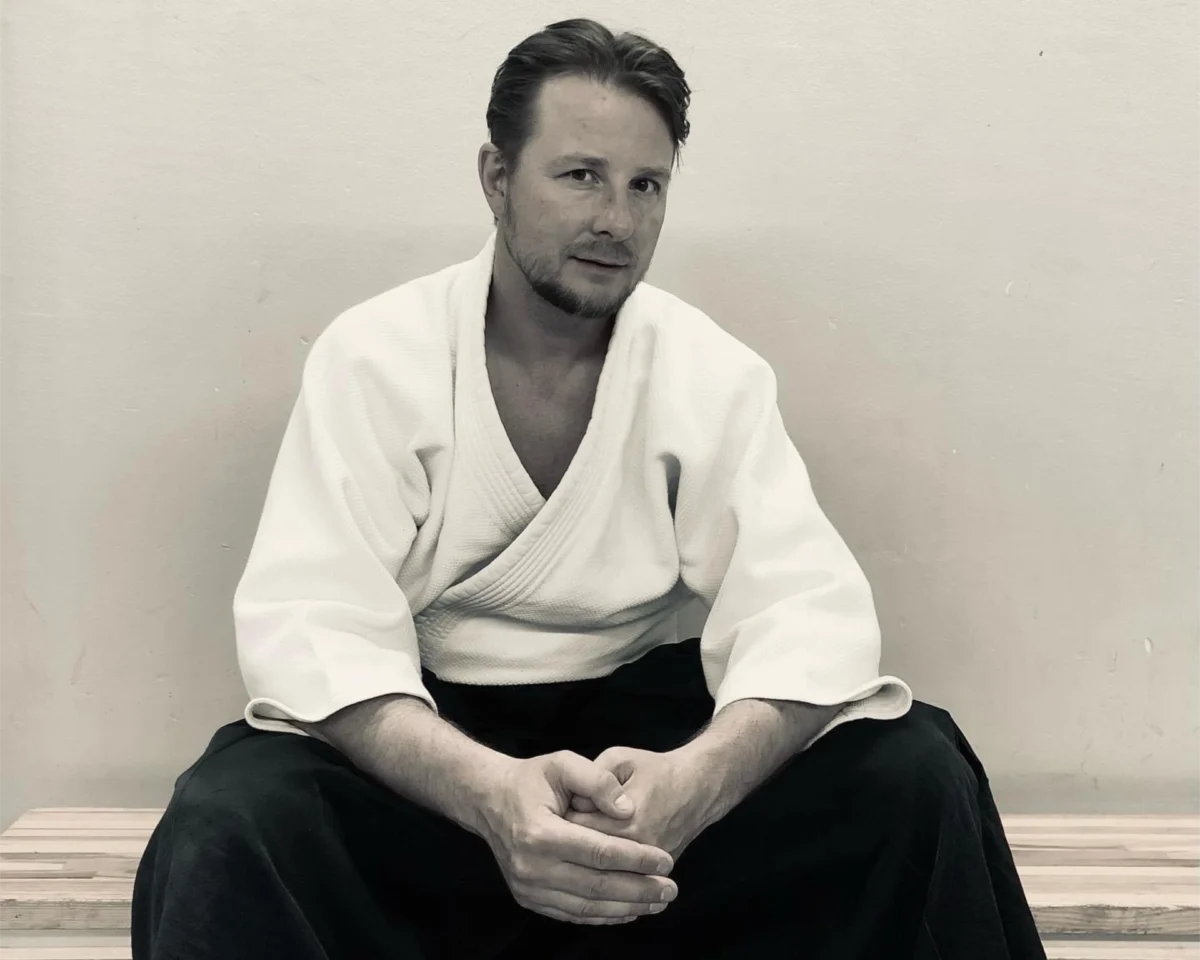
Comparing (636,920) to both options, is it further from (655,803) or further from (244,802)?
(244,802)

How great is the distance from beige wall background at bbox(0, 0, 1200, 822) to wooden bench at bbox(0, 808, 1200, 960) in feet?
0.73

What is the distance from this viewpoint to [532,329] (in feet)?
5.93

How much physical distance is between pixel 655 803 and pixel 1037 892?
755mm

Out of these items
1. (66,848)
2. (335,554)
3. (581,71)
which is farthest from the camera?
(66,848)

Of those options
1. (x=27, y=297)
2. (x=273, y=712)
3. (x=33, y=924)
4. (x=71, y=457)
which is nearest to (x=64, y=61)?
(x=27, y=297)

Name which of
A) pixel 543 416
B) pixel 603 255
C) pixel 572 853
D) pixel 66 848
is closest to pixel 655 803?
pixel 572 853

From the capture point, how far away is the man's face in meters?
1.69

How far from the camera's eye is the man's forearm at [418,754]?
1.43 meters

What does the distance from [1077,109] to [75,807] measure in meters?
2.00

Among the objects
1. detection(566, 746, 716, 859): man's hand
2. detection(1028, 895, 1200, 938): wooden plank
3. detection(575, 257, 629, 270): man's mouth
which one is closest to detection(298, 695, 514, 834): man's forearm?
detection(566, 746, 716, 859): man's hand

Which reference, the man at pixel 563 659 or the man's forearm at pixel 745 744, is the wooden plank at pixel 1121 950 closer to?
the man at pixel 563 659

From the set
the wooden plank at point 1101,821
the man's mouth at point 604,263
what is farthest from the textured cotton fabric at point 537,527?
the wooden plank at point 1101,821

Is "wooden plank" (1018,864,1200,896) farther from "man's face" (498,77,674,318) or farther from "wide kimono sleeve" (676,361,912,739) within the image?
"man's face" (498,77,674,318)

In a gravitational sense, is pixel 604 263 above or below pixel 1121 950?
above
